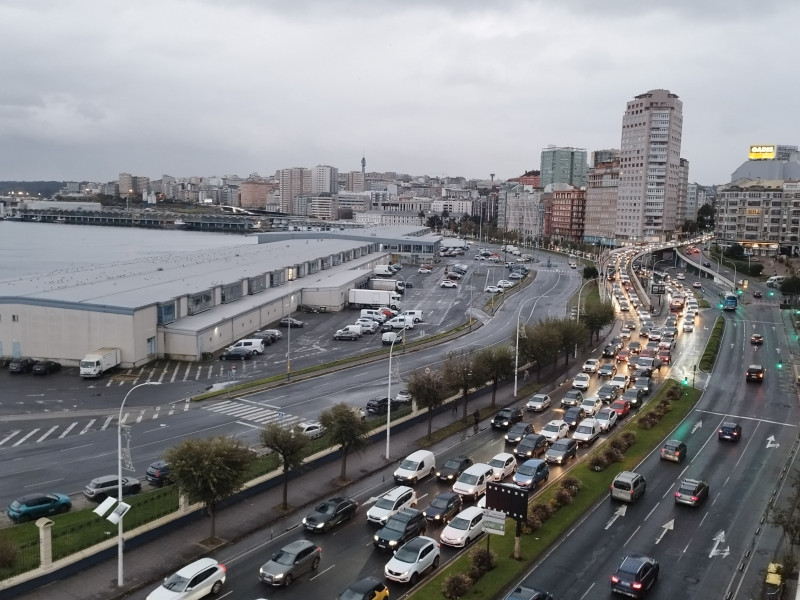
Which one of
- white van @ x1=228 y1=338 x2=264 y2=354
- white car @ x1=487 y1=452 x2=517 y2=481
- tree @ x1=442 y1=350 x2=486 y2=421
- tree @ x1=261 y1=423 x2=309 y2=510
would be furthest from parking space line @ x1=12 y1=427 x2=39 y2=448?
white car @ x1=487 y1=452 x2=517 y2=481

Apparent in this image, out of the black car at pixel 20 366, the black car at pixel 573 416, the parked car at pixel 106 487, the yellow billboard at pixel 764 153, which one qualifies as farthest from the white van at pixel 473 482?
the yellow billboard at pixel 764 153

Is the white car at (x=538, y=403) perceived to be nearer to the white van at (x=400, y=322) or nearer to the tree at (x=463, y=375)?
the tree at (x=463, y=375)

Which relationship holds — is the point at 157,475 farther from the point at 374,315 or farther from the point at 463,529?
the point at 374,315

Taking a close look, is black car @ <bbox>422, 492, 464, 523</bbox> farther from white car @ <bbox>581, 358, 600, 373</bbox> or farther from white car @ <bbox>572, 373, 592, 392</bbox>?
white car @ <bbox>581, 358, 600, 373</bbox>

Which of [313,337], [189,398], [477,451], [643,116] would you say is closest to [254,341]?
[313,337]

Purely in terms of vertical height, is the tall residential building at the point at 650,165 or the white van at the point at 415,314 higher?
the tall residential building at the point at 650,165

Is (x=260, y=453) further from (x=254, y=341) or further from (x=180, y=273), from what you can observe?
(x=180, y=273)
